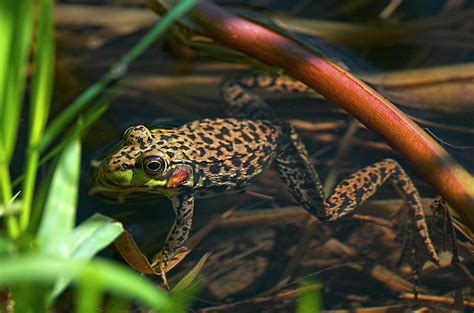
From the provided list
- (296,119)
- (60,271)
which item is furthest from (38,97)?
(296,119)

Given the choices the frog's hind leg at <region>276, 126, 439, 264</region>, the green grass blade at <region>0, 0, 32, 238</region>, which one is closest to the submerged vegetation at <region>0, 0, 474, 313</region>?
the green grass blade at <region>0, 0, 32, 238</region>

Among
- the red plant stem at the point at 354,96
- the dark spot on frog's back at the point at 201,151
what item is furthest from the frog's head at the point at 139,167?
the red plant stem at the point at 354,96

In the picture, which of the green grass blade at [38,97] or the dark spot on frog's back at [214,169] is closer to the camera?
the green grass blade at [38,97]

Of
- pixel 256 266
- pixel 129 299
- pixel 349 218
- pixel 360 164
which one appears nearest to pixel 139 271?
pixel 129 299

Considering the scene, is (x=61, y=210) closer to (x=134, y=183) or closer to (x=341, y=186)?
(x=134, y=183)

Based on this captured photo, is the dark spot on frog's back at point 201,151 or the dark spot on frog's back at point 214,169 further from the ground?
the dark spot on frog's back at point 201,151

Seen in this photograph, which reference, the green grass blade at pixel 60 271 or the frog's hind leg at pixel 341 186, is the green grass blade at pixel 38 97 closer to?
the green grass blade at pixel 60 271

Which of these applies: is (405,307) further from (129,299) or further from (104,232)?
(104,232)
